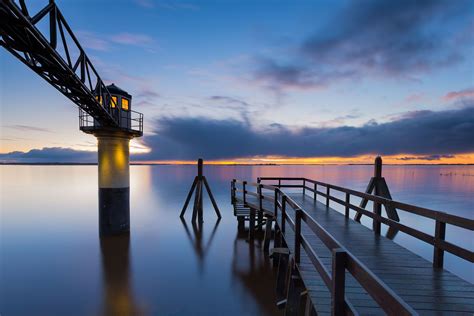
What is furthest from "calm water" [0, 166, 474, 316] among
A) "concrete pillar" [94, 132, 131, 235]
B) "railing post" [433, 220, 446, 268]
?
"railing post" [433, 220, 446, 268]

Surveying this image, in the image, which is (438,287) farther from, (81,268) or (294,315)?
(81,268)

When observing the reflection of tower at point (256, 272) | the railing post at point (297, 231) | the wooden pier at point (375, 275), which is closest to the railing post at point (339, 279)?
the wooden pier at point (375, 275)

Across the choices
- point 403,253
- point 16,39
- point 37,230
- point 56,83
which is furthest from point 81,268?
point 403,253

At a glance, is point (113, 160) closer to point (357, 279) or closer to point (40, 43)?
point (40, 43)

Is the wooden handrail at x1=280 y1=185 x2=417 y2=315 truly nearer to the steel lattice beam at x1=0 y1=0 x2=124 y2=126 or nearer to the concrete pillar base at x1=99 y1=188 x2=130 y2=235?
the steel lattice beam at x1=0 y1=0 x2=124 y2=126

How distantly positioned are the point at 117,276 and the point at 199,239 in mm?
4876

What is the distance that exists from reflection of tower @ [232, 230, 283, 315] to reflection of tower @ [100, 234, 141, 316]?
365 cm

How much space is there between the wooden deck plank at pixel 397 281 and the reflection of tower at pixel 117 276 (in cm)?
560

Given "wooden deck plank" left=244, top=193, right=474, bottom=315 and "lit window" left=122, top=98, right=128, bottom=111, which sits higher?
"lit window" left=122, top=98, right=128, bottom=111

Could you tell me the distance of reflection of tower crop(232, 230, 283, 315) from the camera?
7.36 m

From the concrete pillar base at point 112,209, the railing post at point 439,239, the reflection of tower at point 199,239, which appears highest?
the railing post at point 439,239

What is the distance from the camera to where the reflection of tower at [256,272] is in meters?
7.36

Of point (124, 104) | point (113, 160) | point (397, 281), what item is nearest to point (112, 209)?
point (113, 160)

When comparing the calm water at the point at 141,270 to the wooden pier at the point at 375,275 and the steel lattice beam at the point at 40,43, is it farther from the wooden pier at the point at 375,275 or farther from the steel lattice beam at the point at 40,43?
the steel lattice beam at the point at 40,43
